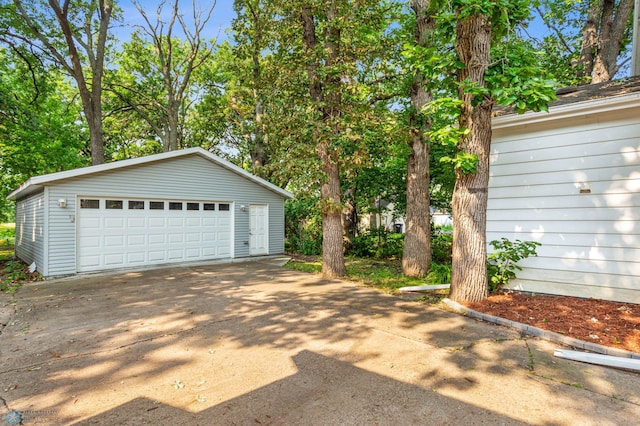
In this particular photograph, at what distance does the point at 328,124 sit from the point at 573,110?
4.60m

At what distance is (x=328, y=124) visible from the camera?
7461 mm

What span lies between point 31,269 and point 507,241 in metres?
11.6

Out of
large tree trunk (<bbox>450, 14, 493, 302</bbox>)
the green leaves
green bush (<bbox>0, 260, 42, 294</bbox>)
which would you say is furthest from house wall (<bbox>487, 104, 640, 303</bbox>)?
green bush (<bbox>0, 260, 42, 294</bbox>)

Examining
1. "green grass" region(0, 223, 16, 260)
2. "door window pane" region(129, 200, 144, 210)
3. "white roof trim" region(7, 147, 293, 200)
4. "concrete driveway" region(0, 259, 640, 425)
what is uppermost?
"white roof trim" region(7, 147, 293, 200)

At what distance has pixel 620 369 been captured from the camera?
303 centimetres

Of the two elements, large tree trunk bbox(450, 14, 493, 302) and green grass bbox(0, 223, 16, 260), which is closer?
large tree trunk bbox(450, 14, 493, 302)

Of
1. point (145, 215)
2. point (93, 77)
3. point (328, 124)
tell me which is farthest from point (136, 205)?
point (93, 77)

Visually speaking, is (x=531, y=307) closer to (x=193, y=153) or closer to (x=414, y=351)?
(x=414, y=351)

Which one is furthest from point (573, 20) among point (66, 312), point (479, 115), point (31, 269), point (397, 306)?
point (31, 269)

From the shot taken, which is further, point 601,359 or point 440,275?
point 440,275

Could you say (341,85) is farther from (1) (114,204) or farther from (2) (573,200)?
(1) (114,204)

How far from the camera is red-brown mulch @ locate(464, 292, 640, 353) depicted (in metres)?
3.61

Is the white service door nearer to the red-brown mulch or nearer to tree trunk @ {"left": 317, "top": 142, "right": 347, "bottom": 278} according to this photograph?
tree trunk @ {"left": 317, "top": 142, "right": 347, "bottom": 278}

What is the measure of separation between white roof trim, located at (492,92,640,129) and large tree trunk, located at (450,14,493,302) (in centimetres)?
89
